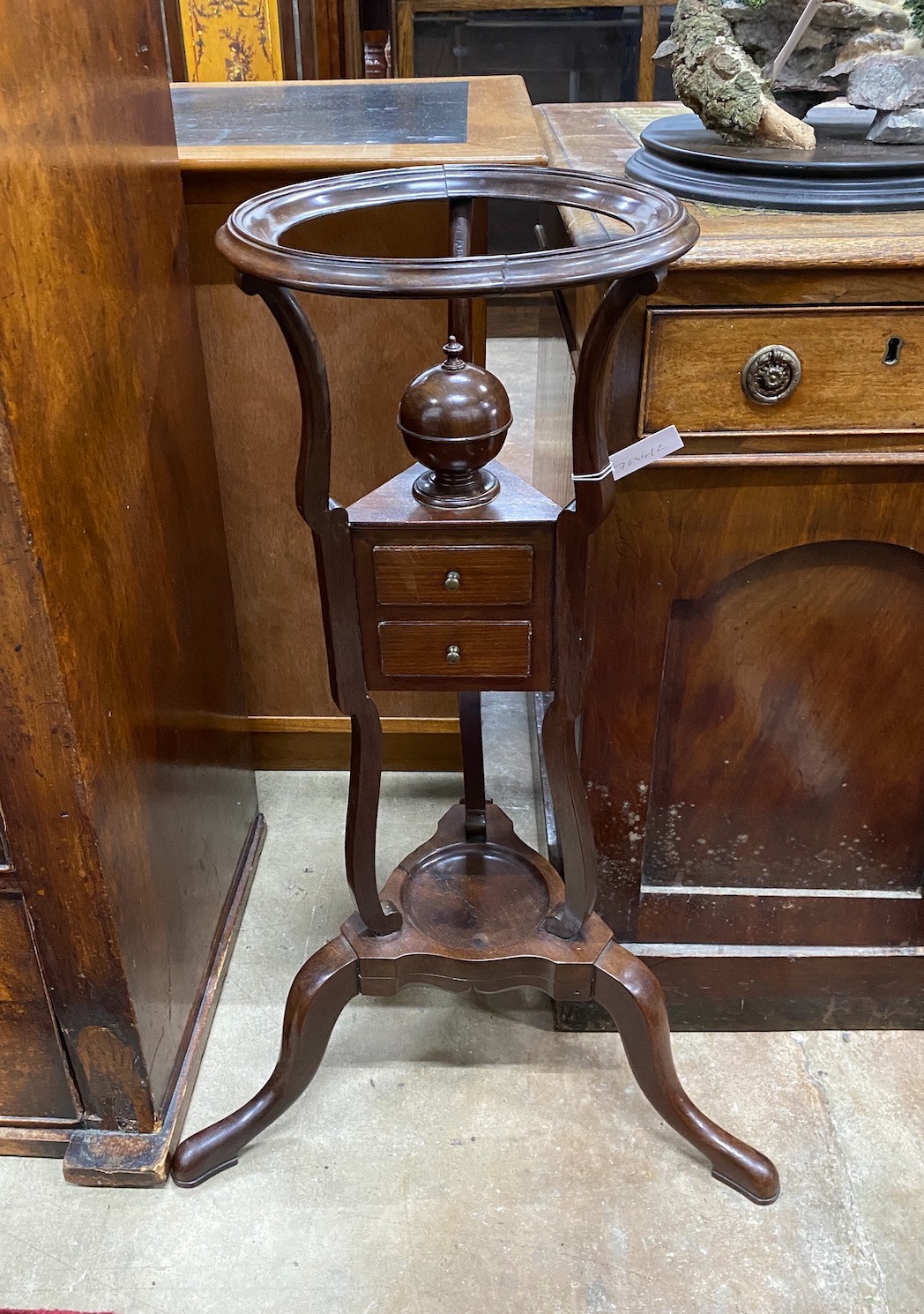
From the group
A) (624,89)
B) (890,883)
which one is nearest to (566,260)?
(890,883)

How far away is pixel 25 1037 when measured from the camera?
1.19 meters

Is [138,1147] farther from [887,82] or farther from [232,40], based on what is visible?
[232,40]

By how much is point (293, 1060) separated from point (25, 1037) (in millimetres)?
303

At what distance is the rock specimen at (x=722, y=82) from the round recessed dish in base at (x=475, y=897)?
2.89 ft

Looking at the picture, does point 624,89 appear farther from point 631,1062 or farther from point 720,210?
point 631,1062

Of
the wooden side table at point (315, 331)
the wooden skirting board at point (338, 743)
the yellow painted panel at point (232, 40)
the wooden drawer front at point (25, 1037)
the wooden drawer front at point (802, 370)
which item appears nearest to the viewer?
the wooden drawer front at point (802, 370)

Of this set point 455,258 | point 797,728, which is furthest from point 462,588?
point 797,728

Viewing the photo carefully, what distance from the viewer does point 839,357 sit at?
1034 mm

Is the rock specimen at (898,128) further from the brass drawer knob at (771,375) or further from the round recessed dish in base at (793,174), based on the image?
the brass drawer knob at (771,375)

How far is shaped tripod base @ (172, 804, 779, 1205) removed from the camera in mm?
1171

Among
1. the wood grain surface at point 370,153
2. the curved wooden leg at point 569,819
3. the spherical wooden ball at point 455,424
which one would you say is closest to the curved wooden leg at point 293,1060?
the curved wooden leg at point 569,819

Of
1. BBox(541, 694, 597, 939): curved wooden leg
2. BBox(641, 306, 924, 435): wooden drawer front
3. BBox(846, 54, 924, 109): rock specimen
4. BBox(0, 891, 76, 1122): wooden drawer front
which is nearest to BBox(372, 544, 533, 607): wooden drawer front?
BBox(541, 694, 597, 939): curved wooden leg

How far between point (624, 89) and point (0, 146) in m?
3.10

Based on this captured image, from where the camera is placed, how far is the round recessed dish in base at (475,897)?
3.95ft
